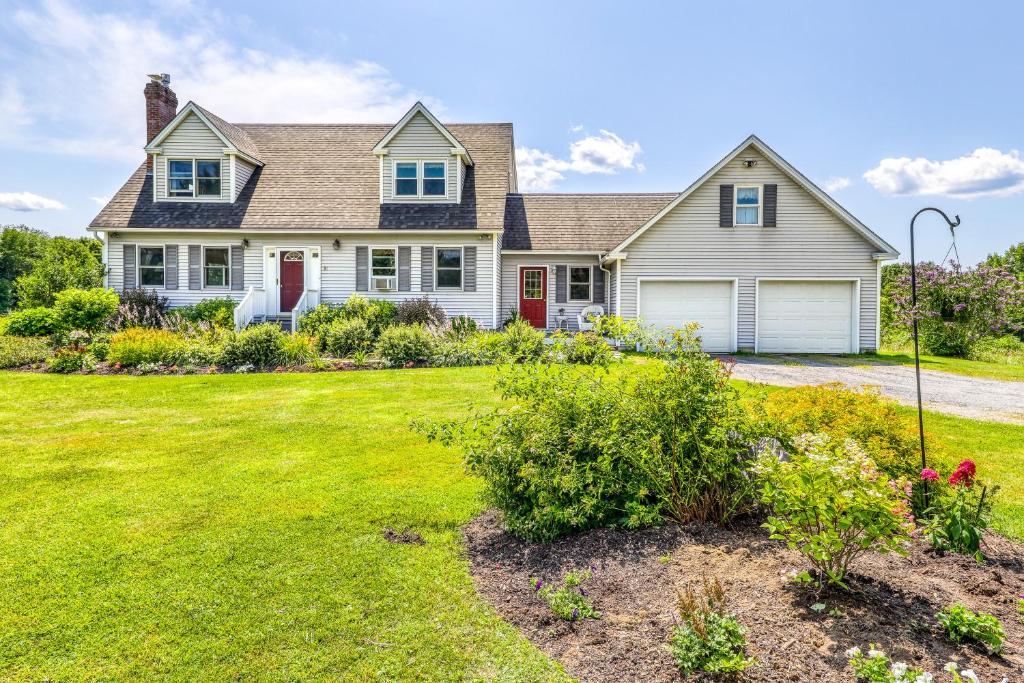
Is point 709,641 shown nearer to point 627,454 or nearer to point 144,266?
point 627,454

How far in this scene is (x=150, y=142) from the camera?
2012 centimetres

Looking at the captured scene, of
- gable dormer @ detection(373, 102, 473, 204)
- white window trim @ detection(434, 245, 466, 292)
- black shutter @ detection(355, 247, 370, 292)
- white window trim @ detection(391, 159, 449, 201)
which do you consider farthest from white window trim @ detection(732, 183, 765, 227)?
black shutter @ detection(355, 247, 370, 292)

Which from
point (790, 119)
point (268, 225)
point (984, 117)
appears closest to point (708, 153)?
point (790, 119)

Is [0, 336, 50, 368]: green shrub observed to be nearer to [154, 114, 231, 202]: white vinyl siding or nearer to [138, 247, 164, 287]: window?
[138, 247, 164, 287]: window

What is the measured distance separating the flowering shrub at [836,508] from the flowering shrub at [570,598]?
3.66 ft

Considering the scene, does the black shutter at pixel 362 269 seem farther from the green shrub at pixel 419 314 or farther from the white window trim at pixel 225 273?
the white window trim at pixel 225 273

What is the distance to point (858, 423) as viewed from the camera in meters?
4.45

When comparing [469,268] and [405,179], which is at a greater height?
[405,179]

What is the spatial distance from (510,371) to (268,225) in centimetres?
1744

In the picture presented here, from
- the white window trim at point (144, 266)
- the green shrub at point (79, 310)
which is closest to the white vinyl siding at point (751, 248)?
the green shrub at point (79, 310)

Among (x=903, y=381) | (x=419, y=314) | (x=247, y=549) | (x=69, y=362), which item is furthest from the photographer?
(x=419, y=314)

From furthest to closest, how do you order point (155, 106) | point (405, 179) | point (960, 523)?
point (155, 106)
point (405, 179)
point (960, 523)

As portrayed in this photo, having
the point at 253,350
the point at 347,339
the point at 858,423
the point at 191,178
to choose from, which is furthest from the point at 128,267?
the point at 858,423

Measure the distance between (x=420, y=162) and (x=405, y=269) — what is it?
→ 3975 mm
